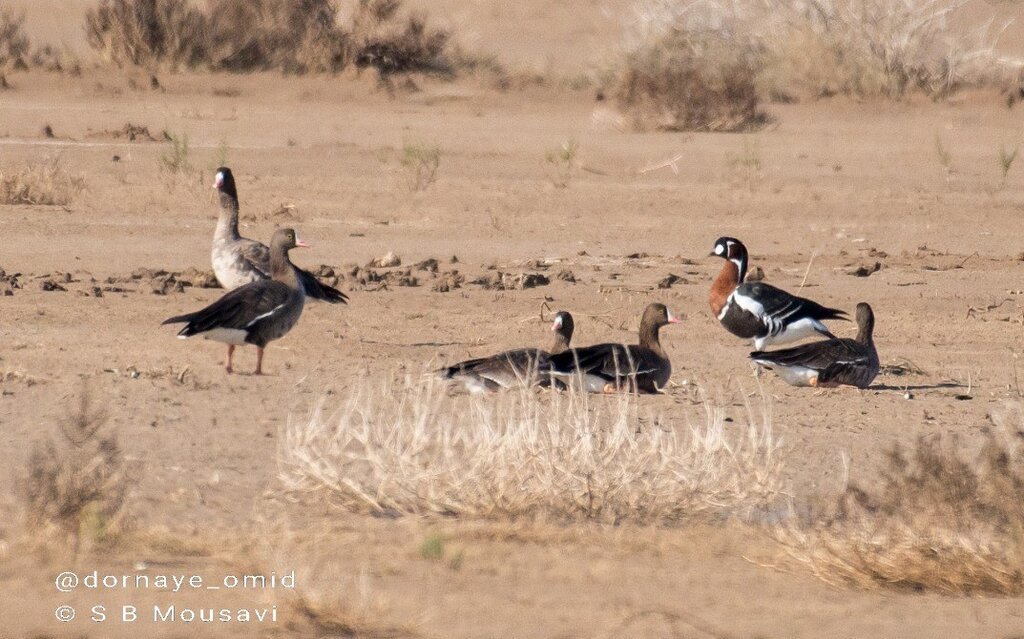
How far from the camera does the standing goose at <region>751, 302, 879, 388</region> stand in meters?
10.5

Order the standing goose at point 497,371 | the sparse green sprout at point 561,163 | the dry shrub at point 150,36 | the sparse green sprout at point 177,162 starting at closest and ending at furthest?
1. the standing goose at point 497,371
2. the sparse green sprout at point 177,162
3. the sparse green sprout at point 561,163
4. the dry shrub at point 150,36

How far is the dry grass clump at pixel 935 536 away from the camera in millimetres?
7039

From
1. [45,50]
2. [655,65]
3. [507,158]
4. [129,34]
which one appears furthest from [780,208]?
[45,50]

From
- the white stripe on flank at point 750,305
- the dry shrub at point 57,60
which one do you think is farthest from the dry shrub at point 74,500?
the dry shrub at point 57,60

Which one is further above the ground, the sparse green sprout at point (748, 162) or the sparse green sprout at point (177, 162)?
the sparse green sprout at point (748, 162)

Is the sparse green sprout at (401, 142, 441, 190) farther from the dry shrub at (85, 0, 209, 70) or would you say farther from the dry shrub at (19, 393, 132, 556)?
the dry shrub at (19, 393, 132, 556)

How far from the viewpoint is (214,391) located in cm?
977

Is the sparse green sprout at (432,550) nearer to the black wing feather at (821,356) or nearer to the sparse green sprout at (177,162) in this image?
the black wing feather at (821,356)

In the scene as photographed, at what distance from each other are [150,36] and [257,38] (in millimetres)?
1620

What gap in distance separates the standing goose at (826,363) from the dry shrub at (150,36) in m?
17.2

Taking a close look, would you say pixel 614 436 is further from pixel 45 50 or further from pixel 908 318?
pixel 45 50

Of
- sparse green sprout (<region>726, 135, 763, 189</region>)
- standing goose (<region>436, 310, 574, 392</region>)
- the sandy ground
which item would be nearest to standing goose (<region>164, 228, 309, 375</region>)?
the sandy ground

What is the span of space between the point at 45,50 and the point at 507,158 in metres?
10.3

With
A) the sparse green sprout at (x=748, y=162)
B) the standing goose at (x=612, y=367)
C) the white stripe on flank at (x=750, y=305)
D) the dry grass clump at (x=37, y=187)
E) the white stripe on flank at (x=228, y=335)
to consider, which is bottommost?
the dry grass clump at (x=37, y=187)
